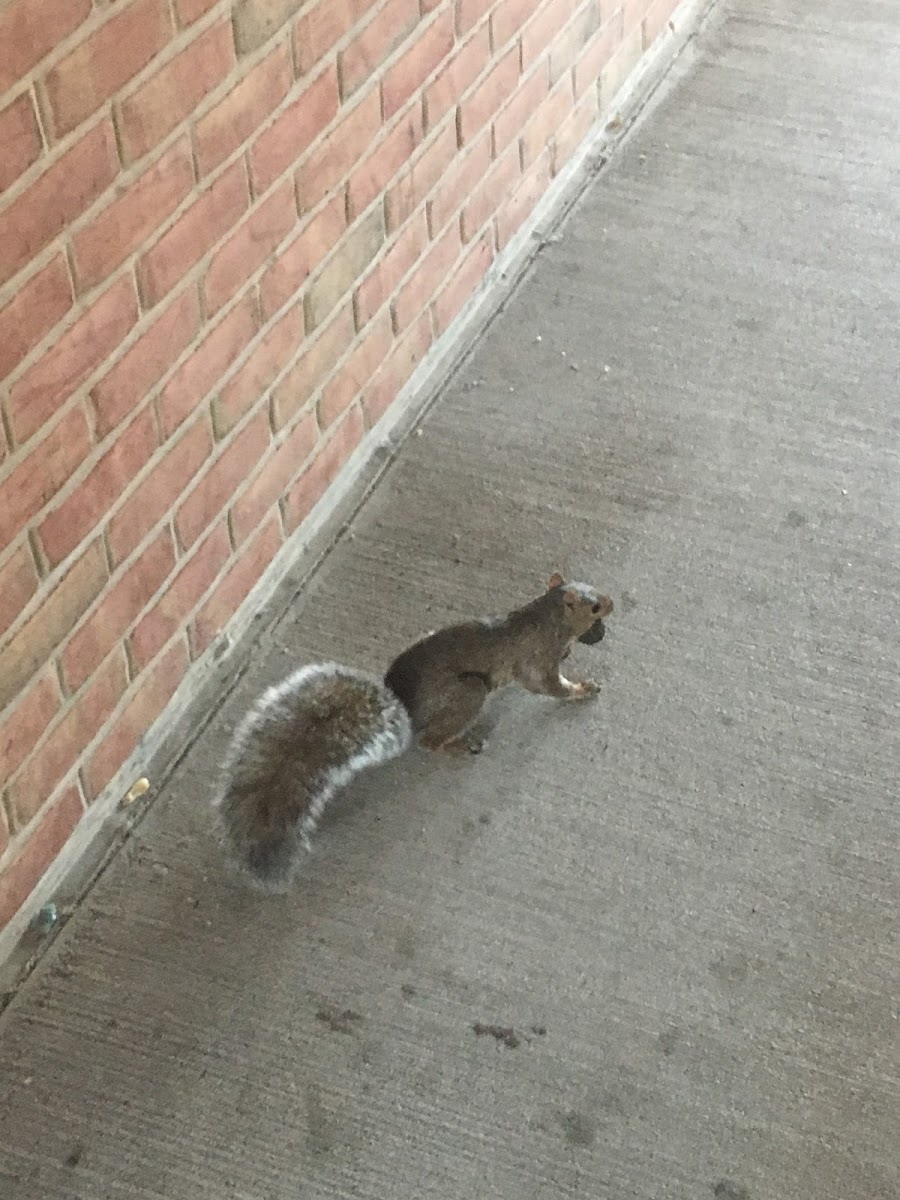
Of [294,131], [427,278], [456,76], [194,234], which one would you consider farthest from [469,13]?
[194,234]

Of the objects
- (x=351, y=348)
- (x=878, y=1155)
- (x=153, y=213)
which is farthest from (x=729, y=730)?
(x=153, y=213)

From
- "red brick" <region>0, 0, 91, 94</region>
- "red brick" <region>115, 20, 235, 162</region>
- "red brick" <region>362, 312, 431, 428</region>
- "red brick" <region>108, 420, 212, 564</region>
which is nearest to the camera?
"red brick" <region>0, 0, 91, 94</region>

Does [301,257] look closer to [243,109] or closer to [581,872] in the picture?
[243,109]

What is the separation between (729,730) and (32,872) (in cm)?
88

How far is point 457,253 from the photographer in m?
2.27

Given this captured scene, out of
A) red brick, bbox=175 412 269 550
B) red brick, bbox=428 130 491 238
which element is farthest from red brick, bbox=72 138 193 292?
red brick, bbox=428 130 491 238

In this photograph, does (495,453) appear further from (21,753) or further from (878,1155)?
(878,1155)

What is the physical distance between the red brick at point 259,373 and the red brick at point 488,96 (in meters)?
0.55

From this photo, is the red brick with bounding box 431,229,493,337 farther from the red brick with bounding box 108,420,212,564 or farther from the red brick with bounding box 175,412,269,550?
the red brick with bounding box 108,420,212,564

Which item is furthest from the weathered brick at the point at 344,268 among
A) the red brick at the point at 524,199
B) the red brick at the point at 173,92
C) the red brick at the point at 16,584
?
the red brick at the point at 16,584

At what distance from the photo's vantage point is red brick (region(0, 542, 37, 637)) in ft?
4.50

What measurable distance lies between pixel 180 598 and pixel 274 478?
25cm

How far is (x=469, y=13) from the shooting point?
206 cm

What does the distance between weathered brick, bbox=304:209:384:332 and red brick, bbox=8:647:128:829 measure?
0.56m
